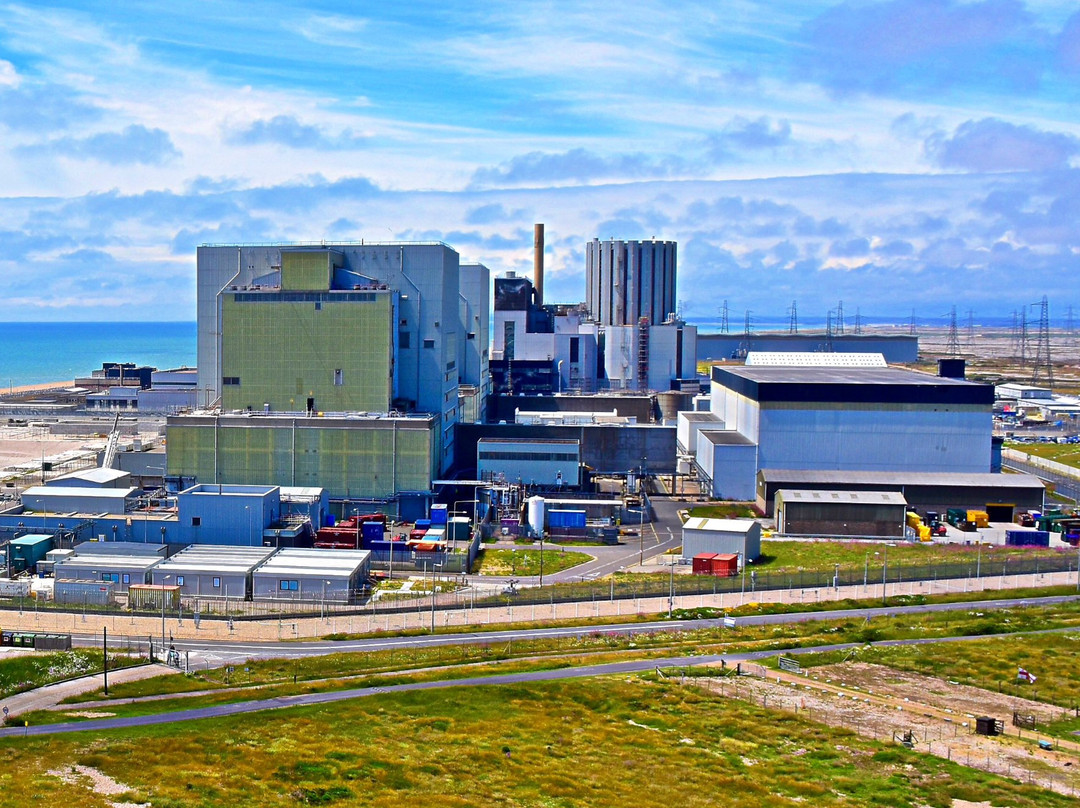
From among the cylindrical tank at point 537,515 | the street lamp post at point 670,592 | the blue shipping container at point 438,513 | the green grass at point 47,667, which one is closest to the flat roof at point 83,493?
the blue shipping container at point 438,513

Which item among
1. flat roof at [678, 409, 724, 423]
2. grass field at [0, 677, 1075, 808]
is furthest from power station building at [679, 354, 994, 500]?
grass field at [0, 677, 1075, 808]

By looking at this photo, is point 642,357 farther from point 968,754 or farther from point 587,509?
point 968,754

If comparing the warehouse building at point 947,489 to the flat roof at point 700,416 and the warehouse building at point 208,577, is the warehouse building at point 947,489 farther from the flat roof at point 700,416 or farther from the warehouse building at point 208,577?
the warehouse building at point 208,577

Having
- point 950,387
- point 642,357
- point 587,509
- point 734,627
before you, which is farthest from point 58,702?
point 642,357

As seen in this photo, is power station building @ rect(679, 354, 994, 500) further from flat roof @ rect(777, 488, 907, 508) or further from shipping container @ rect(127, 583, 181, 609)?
shipping container @ rect(127, 583, 181, 609)

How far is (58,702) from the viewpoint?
41.2m

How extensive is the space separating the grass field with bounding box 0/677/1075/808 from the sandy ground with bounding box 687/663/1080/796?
1355 millimetres

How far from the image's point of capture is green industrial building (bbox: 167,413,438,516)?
76.4 metres

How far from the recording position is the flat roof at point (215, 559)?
58.5m

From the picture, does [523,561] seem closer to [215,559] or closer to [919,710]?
[215,559]

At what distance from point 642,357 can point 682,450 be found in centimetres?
4122

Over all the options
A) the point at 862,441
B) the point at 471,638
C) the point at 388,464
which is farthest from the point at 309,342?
the point at 862,441

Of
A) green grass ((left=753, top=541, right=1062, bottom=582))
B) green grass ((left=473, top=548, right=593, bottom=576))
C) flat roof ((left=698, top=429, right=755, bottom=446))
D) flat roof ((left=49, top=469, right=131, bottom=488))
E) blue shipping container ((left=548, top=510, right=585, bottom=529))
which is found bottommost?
green grass ((left=473, top=548, right=593, bottom=576))

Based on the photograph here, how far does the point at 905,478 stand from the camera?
8181 centimetres
